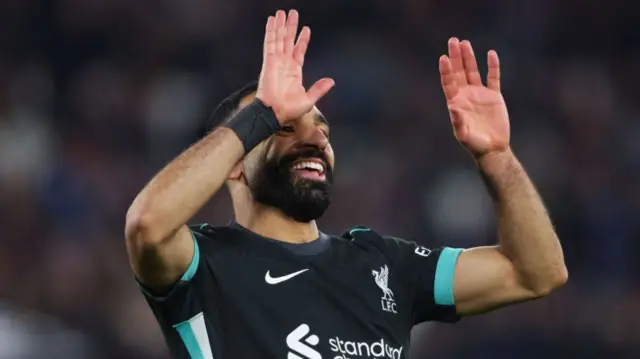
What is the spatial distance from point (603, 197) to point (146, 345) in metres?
2.99

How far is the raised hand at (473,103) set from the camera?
364 cm

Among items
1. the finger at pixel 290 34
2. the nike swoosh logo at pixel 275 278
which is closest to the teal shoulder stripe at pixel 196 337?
the nike swoosh logo at pixel 275 278

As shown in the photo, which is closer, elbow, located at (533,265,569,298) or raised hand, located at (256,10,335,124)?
raised hand, located at (256,10,335,124)

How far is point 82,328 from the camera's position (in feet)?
20.8

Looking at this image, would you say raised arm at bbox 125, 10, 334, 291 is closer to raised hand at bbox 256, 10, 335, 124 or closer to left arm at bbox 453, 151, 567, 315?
raised hand at bbox 256, 10, 335, 124

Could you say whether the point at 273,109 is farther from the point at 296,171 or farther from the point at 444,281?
the point at 444,281

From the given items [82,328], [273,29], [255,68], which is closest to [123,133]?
[255,68]

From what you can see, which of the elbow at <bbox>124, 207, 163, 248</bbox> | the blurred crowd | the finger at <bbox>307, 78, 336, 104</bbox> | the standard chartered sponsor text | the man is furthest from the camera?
the blurred crowd

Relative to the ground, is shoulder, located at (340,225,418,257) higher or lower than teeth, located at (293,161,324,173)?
lower

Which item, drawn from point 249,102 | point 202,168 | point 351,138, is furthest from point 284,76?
point 351,138

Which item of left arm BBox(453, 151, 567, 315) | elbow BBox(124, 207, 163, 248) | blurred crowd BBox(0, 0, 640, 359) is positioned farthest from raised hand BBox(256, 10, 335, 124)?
blurred crowd BBox(0, 0, 640, 359)

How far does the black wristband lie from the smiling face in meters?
0.19

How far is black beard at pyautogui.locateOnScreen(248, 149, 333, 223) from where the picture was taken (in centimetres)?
354

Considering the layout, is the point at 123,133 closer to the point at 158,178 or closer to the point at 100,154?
the point at 100,154
